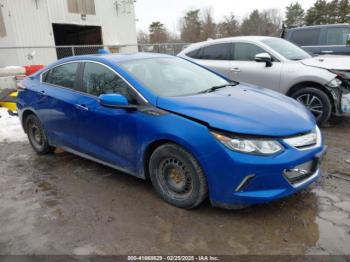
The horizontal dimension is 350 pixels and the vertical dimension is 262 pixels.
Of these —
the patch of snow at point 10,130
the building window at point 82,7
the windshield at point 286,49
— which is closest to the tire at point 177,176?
the patch of snow at point 10,130

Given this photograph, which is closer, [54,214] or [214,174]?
[214,174]

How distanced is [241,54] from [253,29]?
1878 inches

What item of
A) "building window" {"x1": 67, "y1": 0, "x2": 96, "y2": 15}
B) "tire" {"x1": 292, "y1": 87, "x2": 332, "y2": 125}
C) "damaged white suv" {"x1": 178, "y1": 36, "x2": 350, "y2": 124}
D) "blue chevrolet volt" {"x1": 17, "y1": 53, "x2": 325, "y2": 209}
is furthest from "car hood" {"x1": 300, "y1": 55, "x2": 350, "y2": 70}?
"building window" {"x1": 67, "y1": 0, "x2": 96, "y2": 15}

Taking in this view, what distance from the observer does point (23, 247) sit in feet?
10.0

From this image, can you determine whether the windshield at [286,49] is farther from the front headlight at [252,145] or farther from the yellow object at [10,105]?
the yellow object at [10,105]

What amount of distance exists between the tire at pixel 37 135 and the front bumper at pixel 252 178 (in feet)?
10.5

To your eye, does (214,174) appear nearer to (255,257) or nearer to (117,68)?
(255,257)

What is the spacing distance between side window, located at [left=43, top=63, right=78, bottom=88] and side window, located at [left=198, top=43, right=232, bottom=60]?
378 cm

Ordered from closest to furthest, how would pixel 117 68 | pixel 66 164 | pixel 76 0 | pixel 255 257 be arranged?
pixel 255 257 → pixel 117 68 → pixel 66 164 → pixel 76 0

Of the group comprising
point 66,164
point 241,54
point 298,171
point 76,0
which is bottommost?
point 66,164

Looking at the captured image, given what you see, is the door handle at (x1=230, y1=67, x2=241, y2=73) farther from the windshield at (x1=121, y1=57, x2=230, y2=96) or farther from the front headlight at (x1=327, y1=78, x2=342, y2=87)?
the windshield at (x1=121, y1=57, x2=230, y2=96)

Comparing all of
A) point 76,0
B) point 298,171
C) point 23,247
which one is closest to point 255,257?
point 298,171

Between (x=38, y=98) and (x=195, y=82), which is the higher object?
(x=195, y=82)

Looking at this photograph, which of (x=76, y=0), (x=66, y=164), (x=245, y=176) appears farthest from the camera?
(x=76, y=0)
